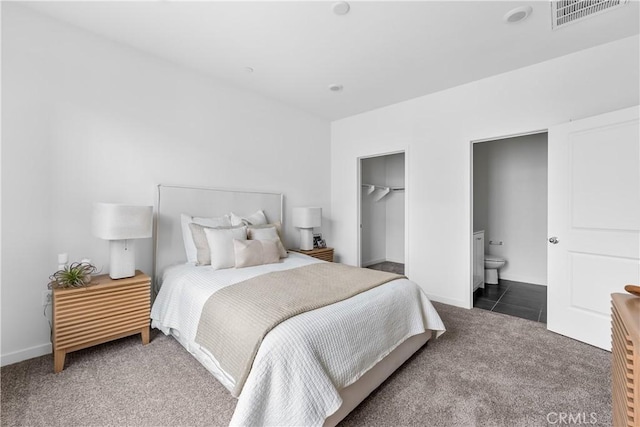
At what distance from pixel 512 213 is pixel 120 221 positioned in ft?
17.1

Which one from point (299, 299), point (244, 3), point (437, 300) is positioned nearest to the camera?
point (299, 299)

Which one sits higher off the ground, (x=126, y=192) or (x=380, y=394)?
(x=126, y=192)

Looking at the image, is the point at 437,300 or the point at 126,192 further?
the point at 437,300

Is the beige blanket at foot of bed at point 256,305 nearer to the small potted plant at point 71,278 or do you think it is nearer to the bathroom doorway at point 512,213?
the small potted plant at point 71,278

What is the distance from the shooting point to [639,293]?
108cm

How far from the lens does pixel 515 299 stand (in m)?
3.62

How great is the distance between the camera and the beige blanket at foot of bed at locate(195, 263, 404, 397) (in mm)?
1442

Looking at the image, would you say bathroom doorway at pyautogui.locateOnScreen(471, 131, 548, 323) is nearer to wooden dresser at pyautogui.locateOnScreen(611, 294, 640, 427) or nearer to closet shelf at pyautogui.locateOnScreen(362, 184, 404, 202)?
closet shelf at pyautogui.locateOnScreen(362, 184, 404, 202)

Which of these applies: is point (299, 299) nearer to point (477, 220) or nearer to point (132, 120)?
point (132, 120)

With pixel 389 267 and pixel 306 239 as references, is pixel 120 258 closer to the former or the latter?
pixel 306 239

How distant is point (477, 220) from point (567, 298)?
2.23 metres

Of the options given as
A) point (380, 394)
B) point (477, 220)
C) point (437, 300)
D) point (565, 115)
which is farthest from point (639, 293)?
point (477, 220)

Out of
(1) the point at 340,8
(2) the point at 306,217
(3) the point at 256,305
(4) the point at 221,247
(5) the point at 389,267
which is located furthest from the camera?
(5) the point at 389,267

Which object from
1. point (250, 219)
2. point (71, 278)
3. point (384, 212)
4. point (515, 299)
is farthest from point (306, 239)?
point (515, 299)
